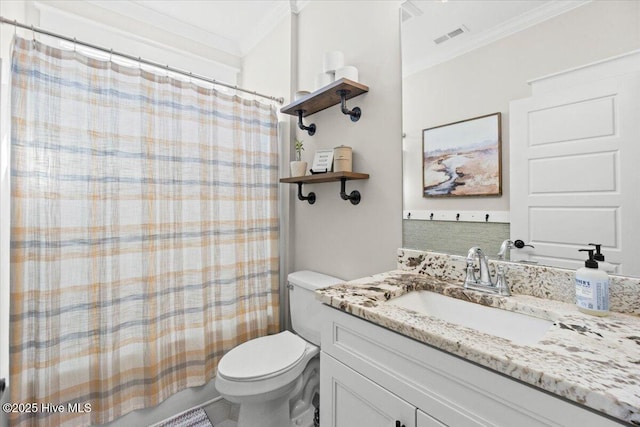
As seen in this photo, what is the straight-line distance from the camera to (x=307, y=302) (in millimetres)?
1584

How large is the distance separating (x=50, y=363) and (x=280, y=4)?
240 centimetres

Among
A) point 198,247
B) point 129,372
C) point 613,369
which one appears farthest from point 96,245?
point 613,369

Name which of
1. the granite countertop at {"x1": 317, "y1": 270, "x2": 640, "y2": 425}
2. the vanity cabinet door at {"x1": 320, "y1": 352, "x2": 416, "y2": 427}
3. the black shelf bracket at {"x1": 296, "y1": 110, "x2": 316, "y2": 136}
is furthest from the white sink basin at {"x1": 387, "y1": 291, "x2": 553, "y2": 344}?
the black shelf bracket at {"x1": 296, "y1": 110, "x2": 316, "y2": 136}

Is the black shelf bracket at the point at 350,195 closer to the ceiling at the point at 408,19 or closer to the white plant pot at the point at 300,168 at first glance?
the white plant pot at the point at 300,168

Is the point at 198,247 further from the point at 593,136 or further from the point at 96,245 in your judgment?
the point at 593,136

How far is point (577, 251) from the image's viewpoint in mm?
860

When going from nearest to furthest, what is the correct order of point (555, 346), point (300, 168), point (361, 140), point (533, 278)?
point (555, 346) < point (533, 278) < point (361, 140) < point (300, 168)

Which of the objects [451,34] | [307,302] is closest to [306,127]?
[451,34]

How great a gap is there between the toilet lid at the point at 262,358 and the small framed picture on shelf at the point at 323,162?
0.93 meters

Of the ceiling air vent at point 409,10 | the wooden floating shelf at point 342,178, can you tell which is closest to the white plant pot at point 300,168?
the wooden floating shelf at point 342,178

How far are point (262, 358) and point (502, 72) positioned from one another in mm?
1570

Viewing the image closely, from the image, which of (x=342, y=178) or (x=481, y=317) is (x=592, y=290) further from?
(x=342, y=178)

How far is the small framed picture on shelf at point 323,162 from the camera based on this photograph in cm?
154

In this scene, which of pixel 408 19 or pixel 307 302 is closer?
pixel 408 19
